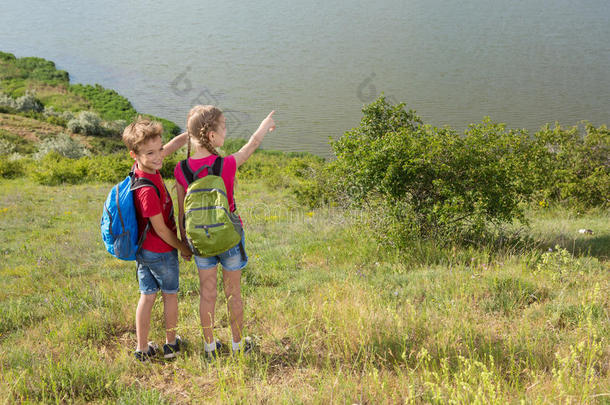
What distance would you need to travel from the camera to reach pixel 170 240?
2.74 metres

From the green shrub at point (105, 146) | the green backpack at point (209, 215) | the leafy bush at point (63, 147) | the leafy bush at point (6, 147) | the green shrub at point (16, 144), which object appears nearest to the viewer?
the green backpack at point (209, 215)

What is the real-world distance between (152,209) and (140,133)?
53 centimetres

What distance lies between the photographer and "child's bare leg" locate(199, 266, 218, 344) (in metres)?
2.78

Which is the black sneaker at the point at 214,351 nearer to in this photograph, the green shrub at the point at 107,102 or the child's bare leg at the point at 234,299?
the child's bare leg at the point at 234,299

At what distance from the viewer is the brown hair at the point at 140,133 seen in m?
2.70

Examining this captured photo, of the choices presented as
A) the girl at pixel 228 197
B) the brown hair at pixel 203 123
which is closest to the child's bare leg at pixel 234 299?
the girl at pixel 228 197

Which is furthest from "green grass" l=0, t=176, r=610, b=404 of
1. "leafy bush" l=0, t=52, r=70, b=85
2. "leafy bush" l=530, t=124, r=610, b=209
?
"leafy bush" l=0, t=52, r=70, b=85

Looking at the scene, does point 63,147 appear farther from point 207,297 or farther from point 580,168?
point 207,297

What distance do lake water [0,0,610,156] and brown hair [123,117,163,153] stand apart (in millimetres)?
4140

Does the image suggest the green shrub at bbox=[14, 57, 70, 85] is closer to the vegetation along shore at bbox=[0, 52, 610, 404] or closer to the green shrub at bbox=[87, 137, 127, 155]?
the green shrub at bbox=[87, 137, 127, 155]

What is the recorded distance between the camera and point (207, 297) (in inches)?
111

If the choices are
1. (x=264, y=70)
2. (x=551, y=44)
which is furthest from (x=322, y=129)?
(x=551, y=44)

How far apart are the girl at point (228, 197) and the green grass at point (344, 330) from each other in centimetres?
19

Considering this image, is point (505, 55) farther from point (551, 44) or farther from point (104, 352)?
point (104, 352)
